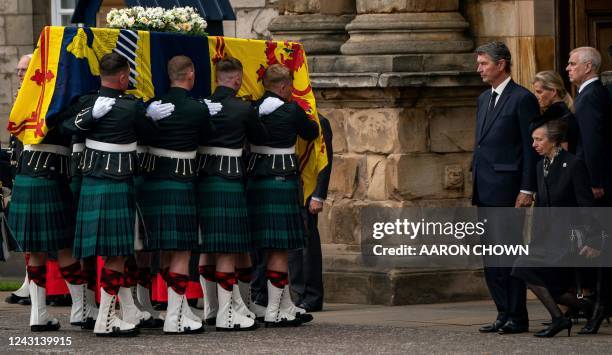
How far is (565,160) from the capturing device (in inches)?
431

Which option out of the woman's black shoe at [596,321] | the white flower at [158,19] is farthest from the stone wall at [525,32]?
the woman's black shoe at [596,321]

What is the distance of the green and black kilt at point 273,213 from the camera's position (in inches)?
460

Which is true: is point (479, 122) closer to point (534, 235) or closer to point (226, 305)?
point (534, 235)

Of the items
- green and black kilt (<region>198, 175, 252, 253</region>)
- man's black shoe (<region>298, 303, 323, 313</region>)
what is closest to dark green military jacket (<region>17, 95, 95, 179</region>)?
green and black kilt (<region>198, 175, 252, 253</region>)

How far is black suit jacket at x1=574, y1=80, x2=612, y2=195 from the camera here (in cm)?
1124

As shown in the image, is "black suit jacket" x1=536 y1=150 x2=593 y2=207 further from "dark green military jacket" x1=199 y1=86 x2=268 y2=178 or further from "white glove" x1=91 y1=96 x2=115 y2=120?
"white glove" x1=91 y1=96 x2=115 y2=120

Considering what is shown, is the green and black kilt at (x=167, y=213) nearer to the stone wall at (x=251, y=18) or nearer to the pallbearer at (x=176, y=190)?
the pallbearer at (x=176, y=190)

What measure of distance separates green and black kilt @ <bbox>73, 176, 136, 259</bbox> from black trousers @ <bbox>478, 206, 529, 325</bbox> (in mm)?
2224

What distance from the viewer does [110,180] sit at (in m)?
10.9

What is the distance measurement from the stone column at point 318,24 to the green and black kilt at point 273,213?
2.68m

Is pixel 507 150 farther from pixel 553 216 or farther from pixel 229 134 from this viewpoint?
pixel 229 134

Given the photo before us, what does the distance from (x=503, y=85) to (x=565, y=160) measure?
67cm

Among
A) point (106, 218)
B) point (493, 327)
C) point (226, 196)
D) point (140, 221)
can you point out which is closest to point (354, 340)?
point (493, 327)

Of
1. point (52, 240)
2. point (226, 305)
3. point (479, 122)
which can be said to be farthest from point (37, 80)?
point (479, 122)
